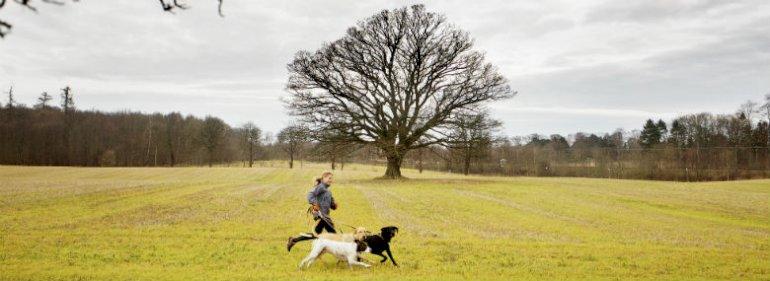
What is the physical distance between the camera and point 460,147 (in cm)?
4353

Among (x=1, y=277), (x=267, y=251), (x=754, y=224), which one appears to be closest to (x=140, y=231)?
(x=267, y=251)

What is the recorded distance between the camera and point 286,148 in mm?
94312

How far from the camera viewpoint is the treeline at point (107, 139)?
281ft

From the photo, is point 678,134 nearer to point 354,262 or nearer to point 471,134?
point 471,134

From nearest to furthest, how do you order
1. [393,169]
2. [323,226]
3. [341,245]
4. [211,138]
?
[341,245]
[323,226]
[393,169]
[211,138]

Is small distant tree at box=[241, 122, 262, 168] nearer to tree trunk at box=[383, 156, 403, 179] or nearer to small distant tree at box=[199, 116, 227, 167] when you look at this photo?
small distant tree at box=[199, 116, 227, 167]

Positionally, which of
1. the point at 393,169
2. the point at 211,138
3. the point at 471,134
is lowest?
the point at 393,169

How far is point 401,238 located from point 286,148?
81442 mm

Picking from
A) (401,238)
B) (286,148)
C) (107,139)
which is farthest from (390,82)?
(107,139)

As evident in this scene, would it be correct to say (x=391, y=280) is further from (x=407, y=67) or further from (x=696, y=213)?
(x=407, y=67)

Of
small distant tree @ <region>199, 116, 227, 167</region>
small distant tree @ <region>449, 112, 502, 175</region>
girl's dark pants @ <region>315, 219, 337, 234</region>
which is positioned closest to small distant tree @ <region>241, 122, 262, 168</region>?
small distant tree @ <region>199, 116, 227, 167</region>

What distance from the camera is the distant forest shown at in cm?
6662

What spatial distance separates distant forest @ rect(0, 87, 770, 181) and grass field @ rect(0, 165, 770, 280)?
24.4m

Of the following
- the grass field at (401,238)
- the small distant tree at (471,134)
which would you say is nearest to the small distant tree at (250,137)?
the small distant tree at (471,134)
